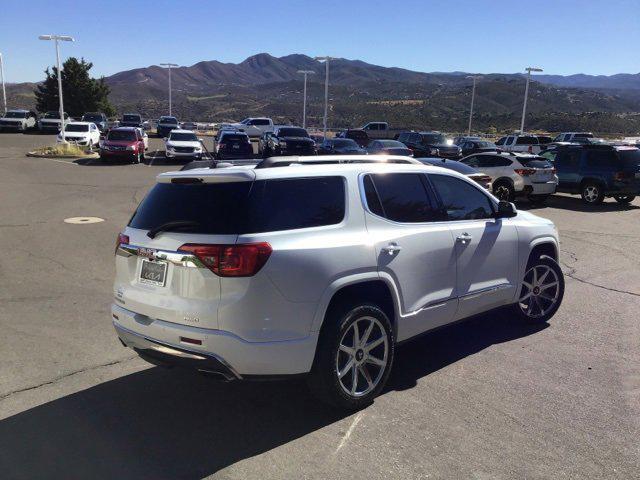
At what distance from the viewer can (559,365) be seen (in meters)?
4.91

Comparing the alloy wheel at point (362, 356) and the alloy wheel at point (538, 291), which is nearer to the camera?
the alloy wheel at point (362, 356)

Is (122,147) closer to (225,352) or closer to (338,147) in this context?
(338,147)

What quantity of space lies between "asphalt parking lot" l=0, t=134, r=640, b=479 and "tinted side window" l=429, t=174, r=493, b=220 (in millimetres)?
1292

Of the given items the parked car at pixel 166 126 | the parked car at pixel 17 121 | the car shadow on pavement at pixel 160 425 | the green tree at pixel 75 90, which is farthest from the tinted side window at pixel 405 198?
the green tree at pixel 75 90

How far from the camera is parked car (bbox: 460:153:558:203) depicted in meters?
16.5

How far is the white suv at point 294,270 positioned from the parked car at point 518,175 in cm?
1270

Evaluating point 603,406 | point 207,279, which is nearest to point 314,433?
point 207,279

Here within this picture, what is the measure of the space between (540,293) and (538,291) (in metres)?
0.05

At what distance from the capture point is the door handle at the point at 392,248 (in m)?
4.09

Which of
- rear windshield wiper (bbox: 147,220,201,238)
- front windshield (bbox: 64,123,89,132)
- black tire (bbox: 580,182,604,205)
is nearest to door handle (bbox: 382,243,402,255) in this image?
rear windshield wiper (bbox: 147,220,201,238)

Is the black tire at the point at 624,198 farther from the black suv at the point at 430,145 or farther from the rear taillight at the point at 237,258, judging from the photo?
the rear taillight at the point at 237,258

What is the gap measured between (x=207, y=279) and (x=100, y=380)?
173 cm

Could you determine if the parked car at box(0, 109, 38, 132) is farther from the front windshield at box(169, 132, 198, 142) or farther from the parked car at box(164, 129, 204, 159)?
the parked car at box(164, 129, 204, 159)

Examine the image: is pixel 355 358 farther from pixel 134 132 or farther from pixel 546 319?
pixel 134 132
